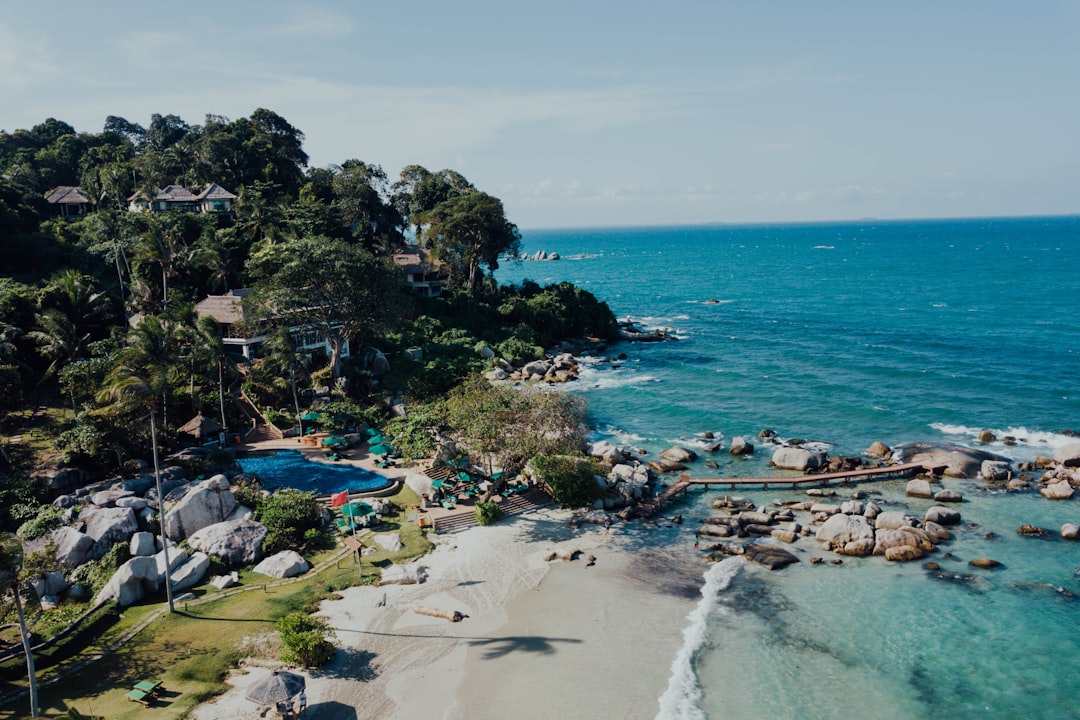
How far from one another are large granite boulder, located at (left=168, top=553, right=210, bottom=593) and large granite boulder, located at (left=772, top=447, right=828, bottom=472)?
33552 millimetres

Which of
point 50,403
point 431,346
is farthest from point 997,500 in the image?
point 50,403

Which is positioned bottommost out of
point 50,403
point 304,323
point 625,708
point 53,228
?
point 625,708

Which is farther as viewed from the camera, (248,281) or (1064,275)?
(1064,275)

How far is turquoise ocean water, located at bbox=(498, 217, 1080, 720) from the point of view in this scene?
74.4ft

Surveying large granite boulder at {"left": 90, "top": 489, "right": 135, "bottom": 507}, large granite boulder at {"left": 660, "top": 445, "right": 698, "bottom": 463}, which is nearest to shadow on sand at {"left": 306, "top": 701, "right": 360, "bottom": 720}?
large granite boulder at {"left": 90, "top": 489, "right": 135, "bottom": 507}

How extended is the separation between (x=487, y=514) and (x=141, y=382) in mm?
18077

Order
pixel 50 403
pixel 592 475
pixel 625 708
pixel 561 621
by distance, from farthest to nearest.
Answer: pixel 50 403 < pixel 592 475 < pixel 561 621 < pixel 625 708

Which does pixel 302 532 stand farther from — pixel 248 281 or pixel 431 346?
pixel 248 281

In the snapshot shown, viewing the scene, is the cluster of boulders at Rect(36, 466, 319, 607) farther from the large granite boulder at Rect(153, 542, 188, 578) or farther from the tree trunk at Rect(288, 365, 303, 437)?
the tree trunk at Rect(288, 365, 303, 437)

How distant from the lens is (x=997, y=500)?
1462 inches

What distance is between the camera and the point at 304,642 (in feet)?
73.0

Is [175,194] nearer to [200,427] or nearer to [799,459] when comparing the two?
[200,427]

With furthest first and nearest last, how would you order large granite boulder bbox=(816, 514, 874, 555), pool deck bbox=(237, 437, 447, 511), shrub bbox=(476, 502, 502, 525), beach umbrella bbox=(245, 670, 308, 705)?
pool deck bbox=(237, 437, 447, 511) < shrub bbox=(476, 502, 502, 525) < large granite boulder bbox=(816, 514, 874, 555) < beach umbrella bbox=(245, 670, 308, 705)

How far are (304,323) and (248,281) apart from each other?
58.0 feet
